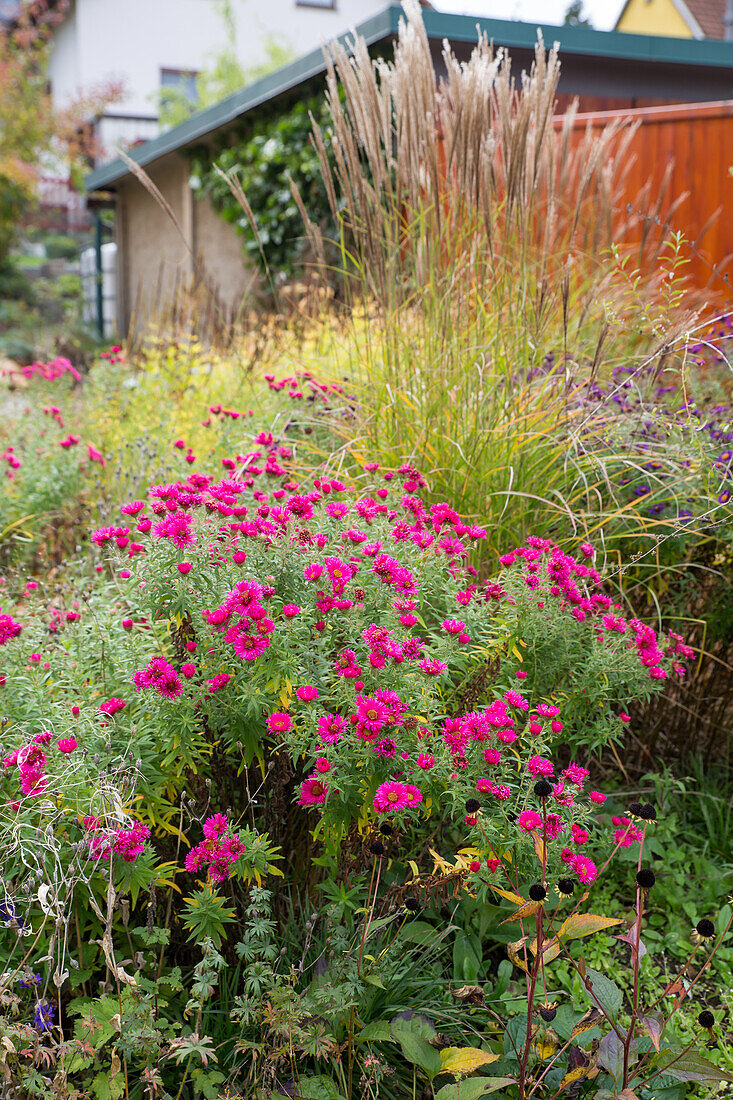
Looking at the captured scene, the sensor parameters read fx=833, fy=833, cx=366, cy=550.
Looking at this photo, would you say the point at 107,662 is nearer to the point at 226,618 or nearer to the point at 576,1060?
the point at 226,618

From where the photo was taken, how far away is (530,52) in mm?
7000

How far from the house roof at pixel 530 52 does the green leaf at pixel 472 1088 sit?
19.8 feet

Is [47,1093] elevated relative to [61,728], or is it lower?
lower

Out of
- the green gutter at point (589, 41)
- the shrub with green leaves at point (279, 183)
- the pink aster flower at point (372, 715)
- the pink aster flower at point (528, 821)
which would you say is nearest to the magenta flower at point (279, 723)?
the pink aster flower at point (372, 715)

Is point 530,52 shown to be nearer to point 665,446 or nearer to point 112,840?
point 665,446

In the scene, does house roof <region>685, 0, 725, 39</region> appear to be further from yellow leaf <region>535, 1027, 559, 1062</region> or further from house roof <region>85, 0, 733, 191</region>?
yellow leaf <region>535, 1027, 559, 1062</region>

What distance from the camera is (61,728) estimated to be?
1.61 m

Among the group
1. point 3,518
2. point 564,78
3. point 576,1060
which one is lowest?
point 576,1060

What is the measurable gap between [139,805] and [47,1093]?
486 millimetres

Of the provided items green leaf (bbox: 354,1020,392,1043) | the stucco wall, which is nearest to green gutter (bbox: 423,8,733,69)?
the stucco wall

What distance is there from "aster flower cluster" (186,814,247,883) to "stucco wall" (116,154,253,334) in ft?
21.7

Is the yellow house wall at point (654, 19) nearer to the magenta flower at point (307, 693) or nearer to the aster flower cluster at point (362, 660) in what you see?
the aster flower cluster at point (362, 660)

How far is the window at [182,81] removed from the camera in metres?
19.2

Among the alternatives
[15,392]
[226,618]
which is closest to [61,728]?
[226,618]
